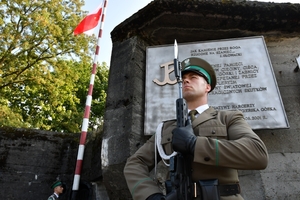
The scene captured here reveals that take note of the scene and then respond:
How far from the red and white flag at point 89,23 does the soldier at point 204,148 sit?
15.7ft

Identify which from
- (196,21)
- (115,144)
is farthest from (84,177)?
(196,21)

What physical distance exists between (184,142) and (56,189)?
10.9 feet

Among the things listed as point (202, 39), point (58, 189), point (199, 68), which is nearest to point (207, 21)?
point (202, 39)

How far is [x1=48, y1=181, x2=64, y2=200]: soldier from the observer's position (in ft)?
13.3

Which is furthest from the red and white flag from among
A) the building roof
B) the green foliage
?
the green foliage

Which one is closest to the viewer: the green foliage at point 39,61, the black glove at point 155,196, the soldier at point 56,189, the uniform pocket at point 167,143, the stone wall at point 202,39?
the black glove at point 155,196

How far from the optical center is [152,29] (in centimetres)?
423

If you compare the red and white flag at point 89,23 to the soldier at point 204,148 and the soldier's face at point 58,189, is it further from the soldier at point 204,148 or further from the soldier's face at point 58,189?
the soldier at point 204,148

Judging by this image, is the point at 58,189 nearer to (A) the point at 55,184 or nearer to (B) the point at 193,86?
(A) the point at 55,184

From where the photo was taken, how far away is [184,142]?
148 centimetres

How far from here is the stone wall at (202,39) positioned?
304 centimetres

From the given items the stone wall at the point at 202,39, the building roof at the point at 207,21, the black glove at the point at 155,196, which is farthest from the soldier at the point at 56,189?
the black glove at the point at 155,196

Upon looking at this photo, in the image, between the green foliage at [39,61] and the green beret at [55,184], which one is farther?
the green foliage at [39,61]

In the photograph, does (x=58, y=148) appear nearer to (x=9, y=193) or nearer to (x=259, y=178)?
(x=9, y=193)
